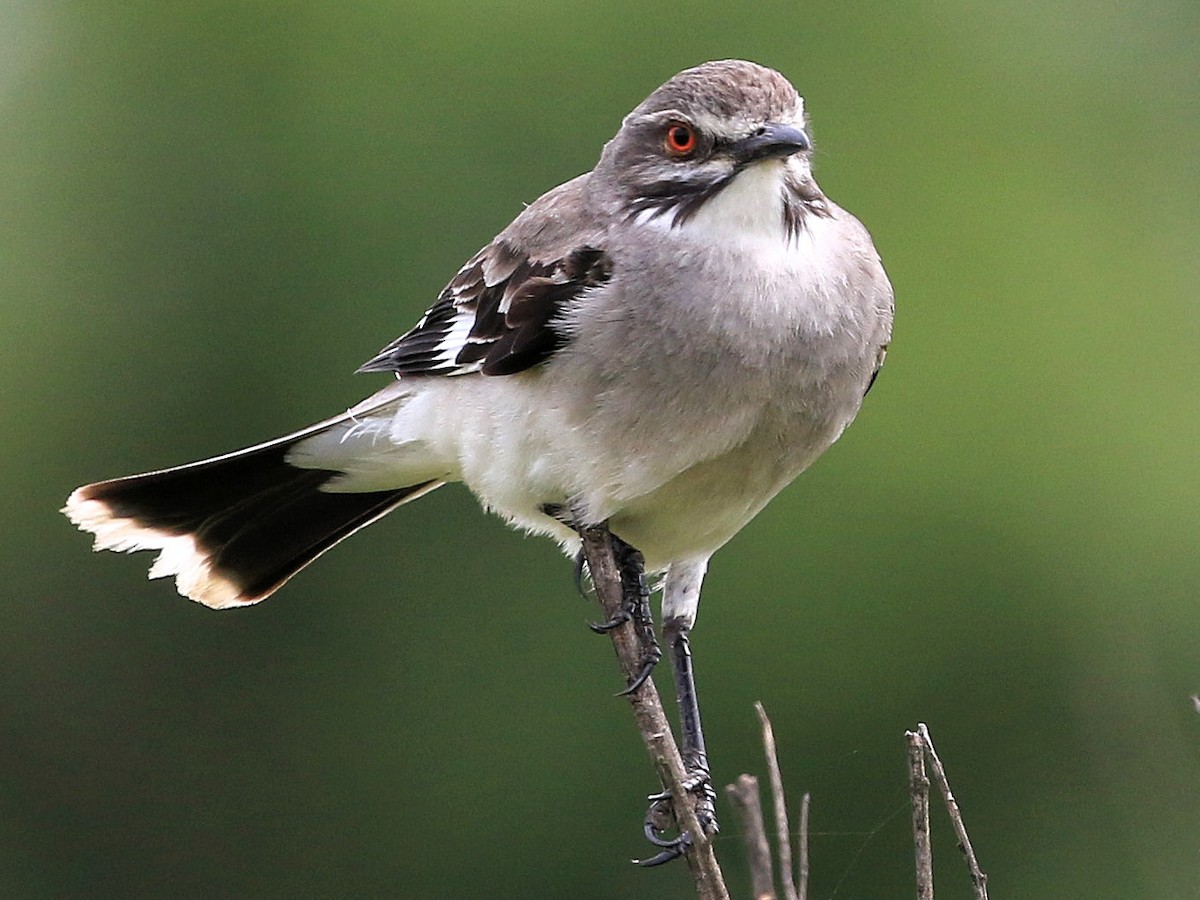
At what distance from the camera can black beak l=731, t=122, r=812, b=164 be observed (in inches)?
187

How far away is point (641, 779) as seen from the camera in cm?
1280

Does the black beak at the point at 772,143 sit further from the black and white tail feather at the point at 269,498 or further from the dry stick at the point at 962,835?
the dry stick at the point at 962,835

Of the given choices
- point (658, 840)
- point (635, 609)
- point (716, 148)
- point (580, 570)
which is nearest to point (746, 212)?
point (716, 148)

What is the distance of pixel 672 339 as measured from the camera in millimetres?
4820

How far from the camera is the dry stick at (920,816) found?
3553 mm

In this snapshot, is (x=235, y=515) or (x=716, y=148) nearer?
(x=716, y=148)

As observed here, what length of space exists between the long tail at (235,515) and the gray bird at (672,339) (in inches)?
27.7

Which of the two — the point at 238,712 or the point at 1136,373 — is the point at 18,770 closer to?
the point at 238,712

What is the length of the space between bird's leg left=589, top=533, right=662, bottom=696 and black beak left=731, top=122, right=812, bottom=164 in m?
1.12

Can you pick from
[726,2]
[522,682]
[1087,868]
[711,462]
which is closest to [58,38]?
[726,2]

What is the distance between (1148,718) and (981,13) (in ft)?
33.7

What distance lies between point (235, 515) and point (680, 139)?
2.10 meters

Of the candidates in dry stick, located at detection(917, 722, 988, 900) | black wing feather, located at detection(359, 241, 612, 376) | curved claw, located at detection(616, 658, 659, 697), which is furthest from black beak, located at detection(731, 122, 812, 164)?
dry stick, located at detection(917, 722, 988, 900)

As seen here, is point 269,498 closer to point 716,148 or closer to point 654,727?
point 716,148
